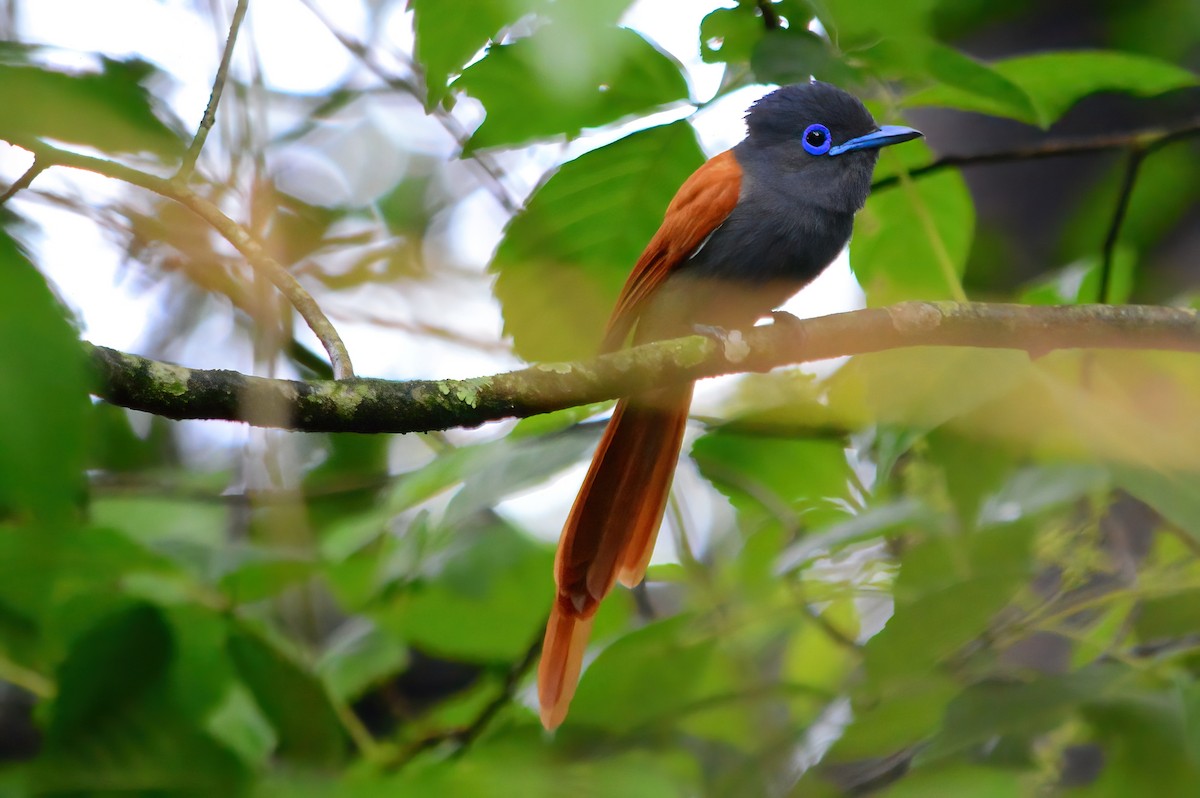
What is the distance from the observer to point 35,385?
1026mm

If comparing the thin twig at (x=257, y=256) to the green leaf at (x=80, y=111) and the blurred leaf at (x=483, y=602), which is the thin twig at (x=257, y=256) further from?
the blurred leaf at (x=483, y=602)

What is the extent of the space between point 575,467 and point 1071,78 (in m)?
1.18

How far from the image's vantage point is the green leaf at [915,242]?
91.8 inches

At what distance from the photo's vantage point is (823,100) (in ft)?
9.69

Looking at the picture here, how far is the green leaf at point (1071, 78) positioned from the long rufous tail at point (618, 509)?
2.62ft

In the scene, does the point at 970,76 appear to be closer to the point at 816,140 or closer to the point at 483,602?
the point at 816,140

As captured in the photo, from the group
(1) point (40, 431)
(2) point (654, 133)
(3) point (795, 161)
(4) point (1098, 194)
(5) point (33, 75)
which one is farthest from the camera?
(4) point (1098, 194)

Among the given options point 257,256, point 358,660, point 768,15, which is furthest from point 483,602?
point 768,15

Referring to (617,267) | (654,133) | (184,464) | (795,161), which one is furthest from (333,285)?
(184,464)

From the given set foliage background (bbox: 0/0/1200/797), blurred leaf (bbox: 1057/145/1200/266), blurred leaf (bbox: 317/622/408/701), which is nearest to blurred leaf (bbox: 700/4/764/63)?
foliage background (bbox: 0/0/1200/797)

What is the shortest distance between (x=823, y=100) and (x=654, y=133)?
107cm

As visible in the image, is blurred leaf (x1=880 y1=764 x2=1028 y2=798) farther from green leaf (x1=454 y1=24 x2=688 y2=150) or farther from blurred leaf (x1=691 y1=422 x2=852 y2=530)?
green leaf (x1=454 y1=24 x2=688 y2=150)

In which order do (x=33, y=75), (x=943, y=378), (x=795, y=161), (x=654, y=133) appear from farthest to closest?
(x=795, y=161), (x=654, y=133), (x=943, y=378), (x=33, y=75)

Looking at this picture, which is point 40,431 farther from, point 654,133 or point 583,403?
point 654,133
